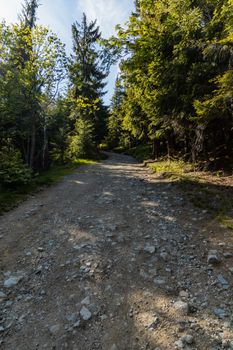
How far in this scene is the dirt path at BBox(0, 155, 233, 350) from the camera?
2809mm

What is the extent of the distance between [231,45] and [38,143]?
1623 centimetres

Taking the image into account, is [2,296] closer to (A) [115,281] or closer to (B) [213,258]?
(A) [115,281]

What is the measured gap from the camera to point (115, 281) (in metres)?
3.75

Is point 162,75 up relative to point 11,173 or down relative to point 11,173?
up

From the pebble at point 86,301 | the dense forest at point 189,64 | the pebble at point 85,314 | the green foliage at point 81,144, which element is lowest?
the pebble at point 85,314

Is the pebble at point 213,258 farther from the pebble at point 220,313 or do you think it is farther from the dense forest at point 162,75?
the dense forest at point 162,75

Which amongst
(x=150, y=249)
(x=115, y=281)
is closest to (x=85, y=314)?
(x=115, y=281)

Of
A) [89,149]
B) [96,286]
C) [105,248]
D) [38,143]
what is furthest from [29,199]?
[89,149]

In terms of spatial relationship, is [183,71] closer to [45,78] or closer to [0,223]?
[0,223]

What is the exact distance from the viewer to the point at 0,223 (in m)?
6.20

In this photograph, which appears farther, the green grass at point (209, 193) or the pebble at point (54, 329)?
the green grass at point (209, 193)

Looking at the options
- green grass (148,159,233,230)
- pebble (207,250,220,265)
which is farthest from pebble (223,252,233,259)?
green grass (148,159,233,230)

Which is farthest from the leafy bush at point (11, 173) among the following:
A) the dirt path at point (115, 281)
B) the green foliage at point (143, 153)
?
the green foliage at point (143, 153)

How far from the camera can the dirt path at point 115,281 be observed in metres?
2.81
